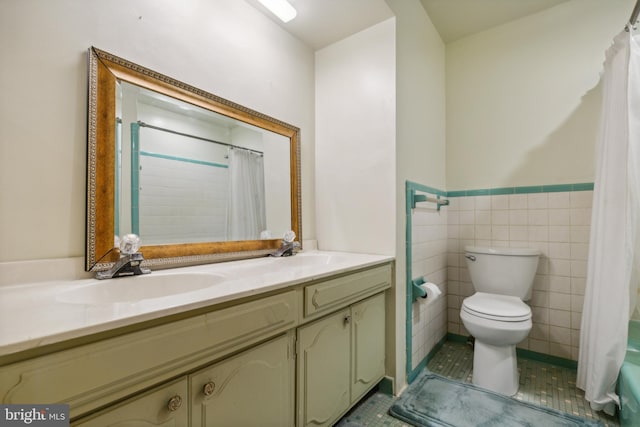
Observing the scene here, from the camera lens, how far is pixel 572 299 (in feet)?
6.32

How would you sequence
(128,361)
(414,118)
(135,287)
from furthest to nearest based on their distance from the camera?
1. (414,118)
2. (135,287)
3. (128,361)

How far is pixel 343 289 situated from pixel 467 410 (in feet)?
3.13

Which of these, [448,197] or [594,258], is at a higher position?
[448,197]

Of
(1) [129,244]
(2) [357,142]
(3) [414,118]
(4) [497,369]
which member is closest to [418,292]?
(4) [497,369]

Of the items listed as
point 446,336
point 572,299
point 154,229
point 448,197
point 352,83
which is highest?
point 352,83

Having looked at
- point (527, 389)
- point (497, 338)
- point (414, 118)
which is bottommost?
point (527, 389)

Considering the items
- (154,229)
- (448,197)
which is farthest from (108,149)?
(448,197)

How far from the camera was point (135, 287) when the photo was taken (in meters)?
1.03

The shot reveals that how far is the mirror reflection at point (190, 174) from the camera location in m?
1.17

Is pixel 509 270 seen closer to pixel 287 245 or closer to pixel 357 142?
pixel 357 142

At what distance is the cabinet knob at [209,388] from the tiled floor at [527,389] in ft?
3.03

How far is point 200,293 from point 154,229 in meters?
0.57

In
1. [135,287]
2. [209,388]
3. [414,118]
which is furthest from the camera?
[414,118]

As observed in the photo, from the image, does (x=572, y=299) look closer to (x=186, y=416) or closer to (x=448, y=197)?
(x=448, y=197)
